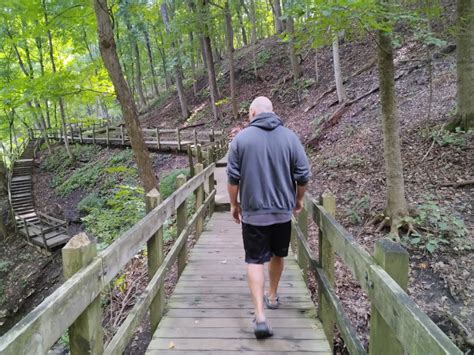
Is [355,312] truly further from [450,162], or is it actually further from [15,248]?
[15,248]

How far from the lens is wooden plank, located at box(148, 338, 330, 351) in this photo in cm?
314

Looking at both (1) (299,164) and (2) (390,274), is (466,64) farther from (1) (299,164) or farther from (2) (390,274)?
(2) (390,274)

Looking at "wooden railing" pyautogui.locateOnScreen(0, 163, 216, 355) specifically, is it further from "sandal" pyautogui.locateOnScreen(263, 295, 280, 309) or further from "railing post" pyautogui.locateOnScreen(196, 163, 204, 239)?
"railing post" pyautogui.locateOnScreen(196, 163, 204, 239)

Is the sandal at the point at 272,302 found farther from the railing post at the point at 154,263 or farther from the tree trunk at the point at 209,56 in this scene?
the tree trunk at the point at 209,56

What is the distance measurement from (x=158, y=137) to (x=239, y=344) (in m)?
18.4

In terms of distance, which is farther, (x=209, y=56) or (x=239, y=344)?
(x=209, y=56)

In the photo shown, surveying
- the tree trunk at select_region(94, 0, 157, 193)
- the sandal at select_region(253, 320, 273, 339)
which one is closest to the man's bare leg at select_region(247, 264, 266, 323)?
the sandal at select_region(253, 320, 273, 339)

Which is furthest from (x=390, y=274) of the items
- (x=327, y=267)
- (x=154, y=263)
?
(x=154, y=263)

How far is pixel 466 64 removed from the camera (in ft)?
25.5

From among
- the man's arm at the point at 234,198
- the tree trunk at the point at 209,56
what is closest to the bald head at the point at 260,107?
the man's arm at the point at 234,198

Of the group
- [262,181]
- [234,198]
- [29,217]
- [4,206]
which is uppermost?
[262,181]

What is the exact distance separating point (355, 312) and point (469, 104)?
18.6 feet

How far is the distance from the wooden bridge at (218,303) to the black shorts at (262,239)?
0.40 meters

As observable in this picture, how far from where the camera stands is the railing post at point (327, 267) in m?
3.28
